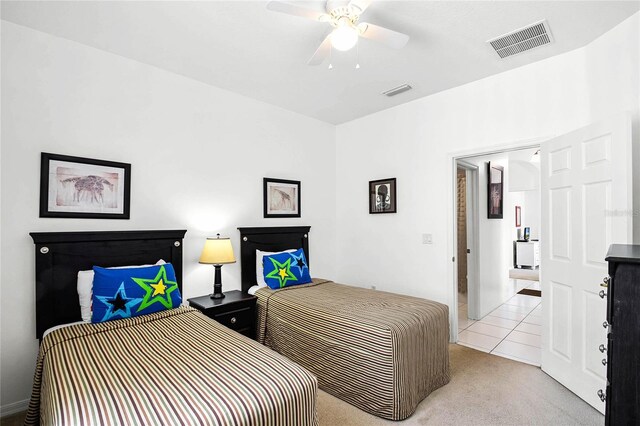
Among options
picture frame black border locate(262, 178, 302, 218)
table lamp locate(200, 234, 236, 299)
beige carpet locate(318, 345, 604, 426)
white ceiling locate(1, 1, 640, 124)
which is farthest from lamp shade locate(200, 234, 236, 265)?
white ceiling locate(1, 1, 640, 124)

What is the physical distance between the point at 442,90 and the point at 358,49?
4.36 ft

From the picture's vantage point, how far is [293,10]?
70.2 inches

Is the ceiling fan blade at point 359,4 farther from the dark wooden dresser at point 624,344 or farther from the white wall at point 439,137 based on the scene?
the white wall at point 439,137

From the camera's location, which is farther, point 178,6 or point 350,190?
point 350,190

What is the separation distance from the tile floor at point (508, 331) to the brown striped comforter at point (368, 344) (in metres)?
1.06

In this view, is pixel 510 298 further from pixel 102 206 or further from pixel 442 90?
pixel 102 206

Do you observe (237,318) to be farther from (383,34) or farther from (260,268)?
(383,34)

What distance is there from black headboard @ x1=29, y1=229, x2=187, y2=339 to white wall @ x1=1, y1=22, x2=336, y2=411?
0.09 m

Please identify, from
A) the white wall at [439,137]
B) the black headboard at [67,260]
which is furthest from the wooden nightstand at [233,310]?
the white wall at [439,137]

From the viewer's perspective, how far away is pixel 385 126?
4.06 metres

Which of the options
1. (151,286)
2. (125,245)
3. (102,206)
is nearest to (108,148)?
(102,206)

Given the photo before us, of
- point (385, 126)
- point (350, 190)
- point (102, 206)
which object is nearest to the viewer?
point (102, 206)

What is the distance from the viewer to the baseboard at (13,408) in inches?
84.7

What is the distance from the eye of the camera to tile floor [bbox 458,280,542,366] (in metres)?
3.19
